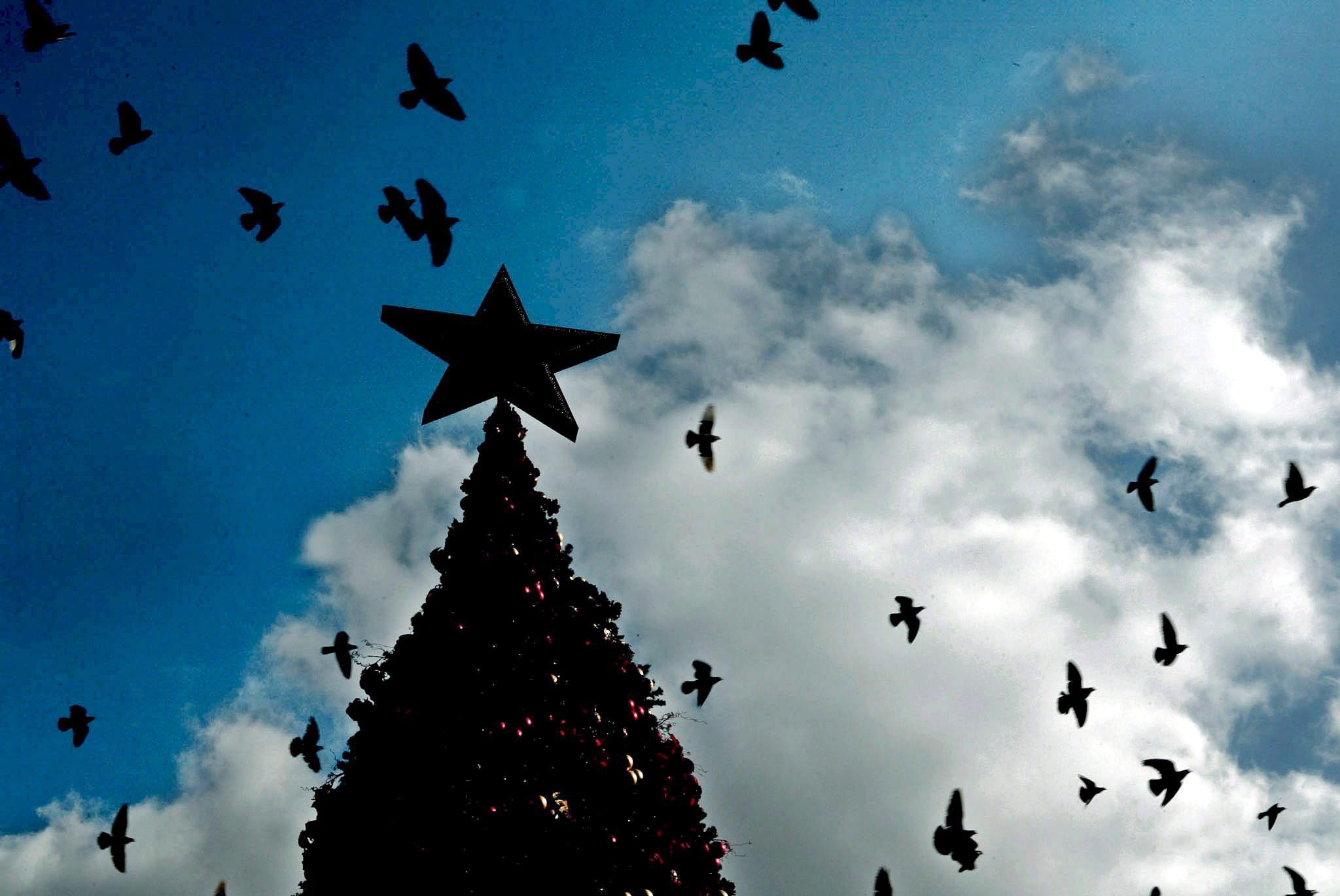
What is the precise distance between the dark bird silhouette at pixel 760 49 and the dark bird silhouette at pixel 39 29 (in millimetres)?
6556

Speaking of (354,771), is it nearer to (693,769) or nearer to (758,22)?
(693,769)

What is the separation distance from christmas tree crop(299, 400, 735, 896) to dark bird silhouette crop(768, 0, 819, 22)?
595 cm

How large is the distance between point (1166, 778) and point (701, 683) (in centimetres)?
593

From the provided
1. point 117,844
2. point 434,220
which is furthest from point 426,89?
point 117,844

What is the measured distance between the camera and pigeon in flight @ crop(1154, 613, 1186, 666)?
1104 centimetres

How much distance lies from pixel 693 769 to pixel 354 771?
347cm

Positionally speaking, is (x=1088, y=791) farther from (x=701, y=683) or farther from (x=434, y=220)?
(x=434, y=220)

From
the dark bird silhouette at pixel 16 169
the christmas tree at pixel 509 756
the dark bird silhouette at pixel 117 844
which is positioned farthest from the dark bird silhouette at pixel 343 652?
the dark bird silhouette at pixel 16 169

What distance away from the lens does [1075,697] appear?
35.5ft

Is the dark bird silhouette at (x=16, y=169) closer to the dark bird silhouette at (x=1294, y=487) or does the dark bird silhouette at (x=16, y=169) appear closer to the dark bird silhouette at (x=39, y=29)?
the dark bird silhouette at (x=39, y=29)

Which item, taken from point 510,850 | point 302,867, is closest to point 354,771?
point 302,867

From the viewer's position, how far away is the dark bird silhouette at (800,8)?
8.29 m

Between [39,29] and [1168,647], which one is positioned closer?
[39,29]

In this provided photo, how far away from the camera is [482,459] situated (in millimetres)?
10859
